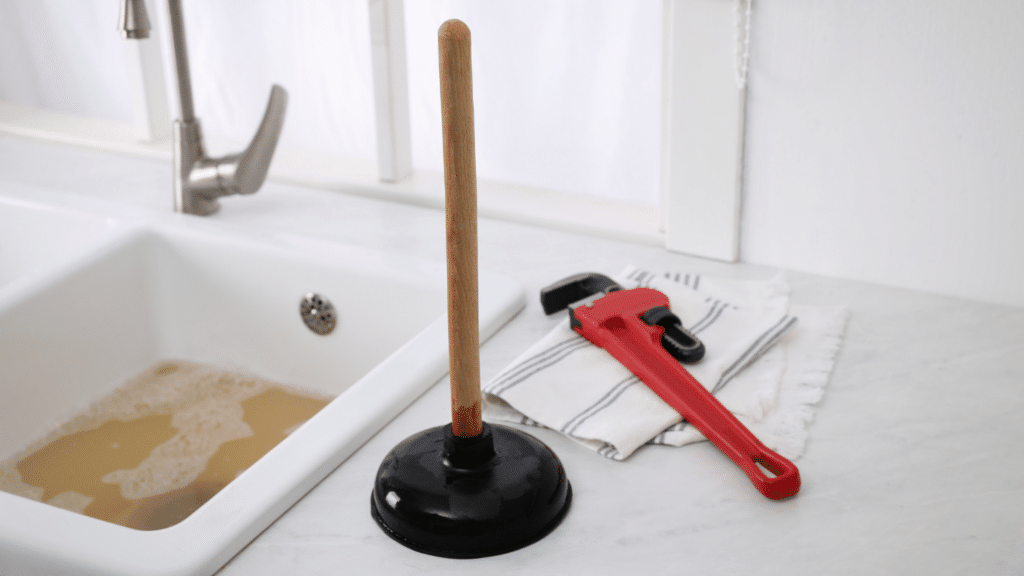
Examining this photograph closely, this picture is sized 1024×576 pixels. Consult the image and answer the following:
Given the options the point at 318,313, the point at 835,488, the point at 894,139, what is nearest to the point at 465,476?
the point at 835,488

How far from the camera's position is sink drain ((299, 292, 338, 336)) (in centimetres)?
110

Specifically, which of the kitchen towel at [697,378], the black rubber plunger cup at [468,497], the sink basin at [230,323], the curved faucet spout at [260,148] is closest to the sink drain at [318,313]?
the sink basin at [230,323]

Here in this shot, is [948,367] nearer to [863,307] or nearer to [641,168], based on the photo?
[863,307]

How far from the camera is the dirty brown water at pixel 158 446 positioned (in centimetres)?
96

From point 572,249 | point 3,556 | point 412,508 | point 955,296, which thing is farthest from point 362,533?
point 955,296

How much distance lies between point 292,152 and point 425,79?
0.23m

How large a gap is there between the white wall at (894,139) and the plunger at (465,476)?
0.50 m

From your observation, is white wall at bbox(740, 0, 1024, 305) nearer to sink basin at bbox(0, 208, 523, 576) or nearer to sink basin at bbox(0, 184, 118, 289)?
sink basin at bbox(0, 208, 523, 576)

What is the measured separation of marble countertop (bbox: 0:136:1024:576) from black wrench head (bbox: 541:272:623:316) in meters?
0.02

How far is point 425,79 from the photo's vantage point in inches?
54.3

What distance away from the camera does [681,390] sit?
2.61 ft

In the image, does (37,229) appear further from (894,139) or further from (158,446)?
(894,139)

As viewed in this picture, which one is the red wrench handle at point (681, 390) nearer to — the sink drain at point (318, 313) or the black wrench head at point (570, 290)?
the black wrench head at point (570, 290)

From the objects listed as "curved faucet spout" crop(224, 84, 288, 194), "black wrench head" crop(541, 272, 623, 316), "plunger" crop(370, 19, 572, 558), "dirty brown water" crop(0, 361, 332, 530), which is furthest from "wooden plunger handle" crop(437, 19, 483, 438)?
"curved faucet spout" crop(224, 84, 288, 194)
